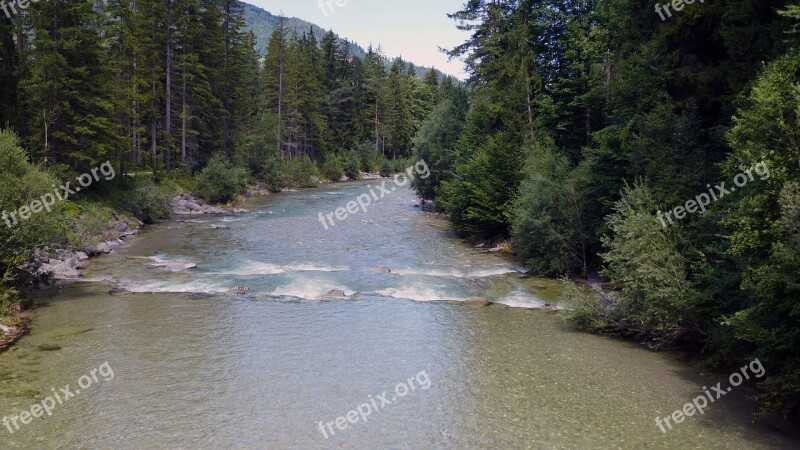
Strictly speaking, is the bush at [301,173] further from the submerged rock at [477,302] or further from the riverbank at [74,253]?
the submerged rock at [477,302]

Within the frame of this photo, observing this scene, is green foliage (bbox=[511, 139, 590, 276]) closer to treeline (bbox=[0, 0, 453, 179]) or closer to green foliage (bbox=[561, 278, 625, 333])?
green foliage (bbox=[561, 278, 625, 333])

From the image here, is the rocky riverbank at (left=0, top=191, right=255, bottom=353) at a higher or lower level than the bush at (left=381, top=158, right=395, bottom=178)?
lower

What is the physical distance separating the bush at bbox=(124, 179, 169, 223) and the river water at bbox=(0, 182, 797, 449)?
10.7m

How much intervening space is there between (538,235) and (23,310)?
1760 centimetres

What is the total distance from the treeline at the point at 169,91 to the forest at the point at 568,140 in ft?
0.57

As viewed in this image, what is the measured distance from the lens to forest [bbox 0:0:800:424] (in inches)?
399

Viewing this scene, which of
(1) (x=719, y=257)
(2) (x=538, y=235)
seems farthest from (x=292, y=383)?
(2) (x=538, y=235)

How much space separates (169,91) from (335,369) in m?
35.9

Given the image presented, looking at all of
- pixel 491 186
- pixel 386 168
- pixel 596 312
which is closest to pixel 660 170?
pixel 596 312

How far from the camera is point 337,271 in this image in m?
21.4

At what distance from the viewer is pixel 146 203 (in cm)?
3209

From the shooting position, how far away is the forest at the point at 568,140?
10.1 meters

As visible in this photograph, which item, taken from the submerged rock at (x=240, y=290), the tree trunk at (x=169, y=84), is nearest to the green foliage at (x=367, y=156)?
the tree trunk at (x=169, y=84)

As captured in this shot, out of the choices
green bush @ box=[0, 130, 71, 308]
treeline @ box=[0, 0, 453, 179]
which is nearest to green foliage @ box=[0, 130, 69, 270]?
green bush @ box=[0, 130, 71, 308]
